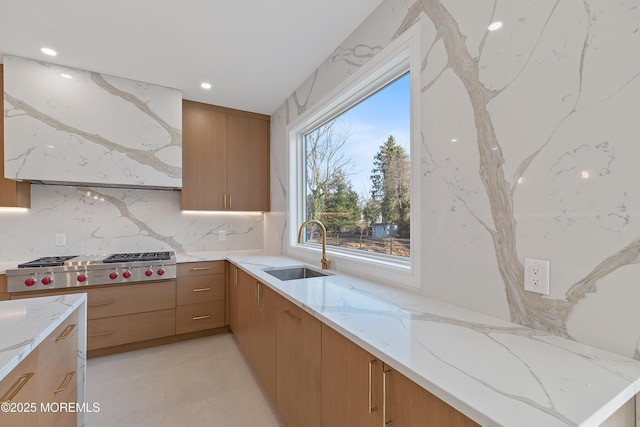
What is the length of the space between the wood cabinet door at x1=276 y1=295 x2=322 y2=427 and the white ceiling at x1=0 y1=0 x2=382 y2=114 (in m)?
1.80

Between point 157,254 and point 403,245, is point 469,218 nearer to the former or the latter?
point 403,245

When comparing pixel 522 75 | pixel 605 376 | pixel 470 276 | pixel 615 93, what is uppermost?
pixel 522 75

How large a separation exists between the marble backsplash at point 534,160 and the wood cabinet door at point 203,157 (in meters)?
2.43

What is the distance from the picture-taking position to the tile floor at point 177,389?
1750 mm

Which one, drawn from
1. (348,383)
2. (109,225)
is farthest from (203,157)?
(348,383)

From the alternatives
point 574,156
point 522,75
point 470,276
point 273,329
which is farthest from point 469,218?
point 273,329

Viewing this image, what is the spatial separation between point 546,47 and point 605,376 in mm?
1009

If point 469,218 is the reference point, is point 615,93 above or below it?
above

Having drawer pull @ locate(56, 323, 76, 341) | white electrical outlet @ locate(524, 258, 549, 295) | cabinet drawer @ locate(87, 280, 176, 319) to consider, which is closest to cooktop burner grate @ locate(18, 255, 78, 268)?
cabinet drawer @ locate(87, 280, 176, 319)

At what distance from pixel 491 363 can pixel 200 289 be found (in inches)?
107

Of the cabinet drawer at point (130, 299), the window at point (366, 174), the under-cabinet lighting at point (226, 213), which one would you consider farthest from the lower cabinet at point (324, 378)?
the under-cabinet lighting at point (226, 213)

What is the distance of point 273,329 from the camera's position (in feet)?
5.75

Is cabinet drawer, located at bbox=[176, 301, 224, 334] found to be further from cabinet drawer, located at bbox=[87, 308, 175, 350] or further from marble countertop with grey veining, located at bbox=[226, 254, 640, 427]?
marble countertop with grey veining, located at bbox=[226, 254, 640, 427]

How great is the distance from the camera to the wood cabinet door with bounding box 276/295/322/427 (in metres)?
1.25
